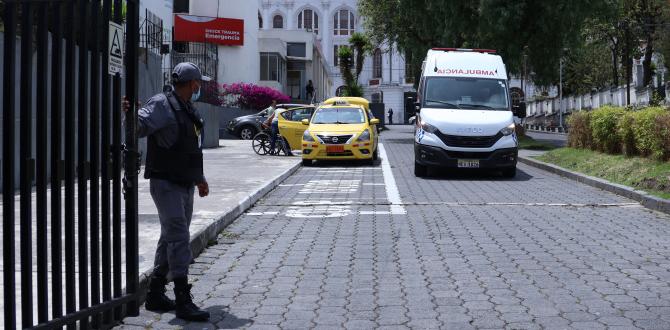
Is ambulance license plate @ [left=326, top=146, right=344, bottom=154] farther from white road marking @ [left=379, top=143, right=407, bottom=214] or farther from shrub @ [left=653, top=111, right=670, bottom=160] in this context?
shrub @ [left=653, top=111, right=670, bottom=160]

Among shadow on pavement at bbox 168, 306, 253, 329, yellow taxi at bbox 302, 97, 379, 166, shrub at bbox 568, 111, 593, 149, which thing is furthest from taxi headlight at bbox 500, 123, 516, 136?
shadow on pavement at bbox 168, 306, 253, 329

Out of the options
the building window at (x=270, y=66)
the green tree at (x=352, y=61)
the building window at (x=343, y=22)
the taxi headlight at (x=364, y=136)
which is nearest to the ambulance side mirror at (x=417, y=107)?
the taxi headlight at (x=364, y=136)

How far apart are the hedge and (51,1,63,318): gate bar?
11769 mm

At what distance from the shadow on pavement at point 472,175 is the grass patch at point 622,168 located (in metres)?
1.16

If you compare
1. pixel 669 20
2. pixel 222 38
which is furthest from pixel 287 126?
pixel 669 20

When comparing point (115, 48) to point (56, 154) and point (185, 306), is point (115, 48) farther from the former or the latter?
point (185, 306)

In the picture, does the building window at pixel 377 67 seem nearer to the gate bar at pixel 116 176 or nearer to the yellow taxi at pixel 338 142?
the yellow taxi at pixel 338 142

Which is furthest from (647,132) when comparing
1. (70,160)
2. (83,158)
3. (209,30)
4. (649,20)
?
(649,20)

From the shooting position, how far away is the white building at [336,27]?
9700 cm

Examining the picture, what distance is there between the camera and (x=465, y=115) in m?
17.6

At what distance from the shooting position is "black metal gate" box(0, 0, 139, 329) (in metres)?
4.18

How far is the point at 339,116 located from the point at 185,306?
1761 centimetres

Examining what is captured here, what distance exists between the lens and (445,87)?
734 inches

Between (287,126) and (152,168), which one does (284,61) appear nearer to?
(287,126)
